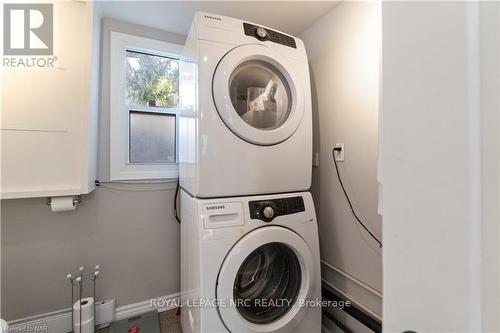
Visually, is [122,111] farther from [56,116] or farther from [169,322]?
[169,322]

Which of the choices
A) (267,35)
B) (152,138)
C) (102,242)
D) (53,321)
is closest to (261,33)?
(267,35)

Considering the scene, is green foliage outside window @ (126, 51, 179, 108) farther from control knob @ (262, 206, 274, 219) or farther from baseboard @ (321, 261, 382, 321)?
baseboard @ (321, 261, 382, 321)

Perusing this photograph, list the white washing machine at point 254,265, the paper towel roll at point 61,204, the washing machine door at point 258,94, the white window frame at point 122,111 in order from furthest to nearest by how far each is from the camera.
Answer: the white window frame at point 122,111
the paper towel roll at point 61,204
the washing machine door at point 258,94
the white washing machine at point 254,265

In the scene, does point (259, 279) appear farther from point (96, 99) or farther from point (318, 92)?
point (96, 99)

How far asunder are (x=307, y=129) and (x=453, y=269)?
1.08m

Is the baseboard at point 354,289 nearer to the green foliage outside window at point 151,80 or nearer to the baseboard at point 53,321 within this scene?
the baseboard at point 53,321

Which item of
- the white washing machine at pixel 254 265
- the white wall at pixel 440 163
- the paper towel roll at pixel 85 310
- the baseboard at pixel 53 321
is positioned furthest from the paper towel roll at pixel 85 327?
the white wall at pixel 440 163

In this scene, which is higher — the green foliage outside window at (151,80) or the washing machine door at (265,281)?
the green foliage outside window at (151,80)

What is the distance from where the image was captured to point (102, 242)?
155cm

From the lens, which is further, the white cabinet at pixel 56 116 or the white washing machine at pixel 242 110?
the white cabinet at pixel 56 116

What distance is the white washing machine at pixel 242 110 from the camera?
107 centimetres

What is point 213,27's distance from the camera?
1.11 m

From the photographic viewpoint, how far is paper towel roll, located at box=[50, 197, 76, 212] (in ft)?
4.27

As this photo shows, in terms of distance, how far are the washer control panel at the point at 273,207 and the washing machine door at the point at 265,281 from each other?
0.07m
